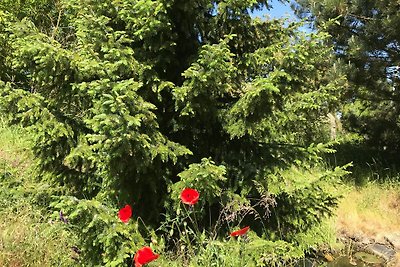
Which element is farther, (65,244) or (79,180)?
(79,180)

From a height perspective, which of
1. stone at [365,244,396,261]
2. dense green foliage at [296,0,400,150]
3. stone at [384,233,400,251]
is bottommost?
stone at [365,244,396,261]

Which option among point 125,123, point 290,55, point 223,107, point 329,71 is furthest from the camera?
point 329,71

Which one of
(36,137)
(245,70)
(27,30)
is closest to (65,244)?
(36,137)

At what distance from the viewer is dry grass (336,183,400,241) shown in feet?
23.0

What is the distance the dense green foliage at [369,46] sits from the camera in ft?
24.4

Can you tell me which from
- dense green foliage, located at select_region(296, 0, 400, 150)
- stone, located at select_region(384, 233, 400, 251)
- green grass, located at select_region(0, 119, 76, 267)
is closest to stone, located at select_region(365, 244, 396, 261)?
stone, located at select_region(384, 233, 400, 251)

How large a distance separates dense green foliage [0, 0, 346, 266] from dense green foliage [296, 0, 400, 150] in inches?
145

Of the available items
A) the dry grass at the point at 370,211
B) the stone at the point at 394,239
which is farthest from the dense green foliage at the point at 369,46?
the stone at the point at 394,239

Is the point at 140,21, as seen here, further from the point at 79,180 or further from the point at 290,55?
the point at 79,180

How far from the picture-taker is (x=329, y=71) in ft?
24.8

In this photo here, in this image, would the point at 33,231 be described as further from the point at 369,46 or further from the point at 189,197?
the point at 369,46

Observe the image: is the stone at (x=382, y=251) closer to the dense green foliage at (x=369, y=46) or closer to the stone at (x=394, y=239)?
the stone at (x=394, y=239)

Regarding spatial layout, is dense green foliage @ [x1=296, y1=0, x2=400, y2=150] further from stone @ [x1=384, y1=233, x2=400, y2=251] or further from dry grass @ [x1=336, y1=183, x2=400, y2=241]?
stone @ [x1=384, y1=233, x2=400, y2=251]

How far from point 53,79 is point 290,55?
228 cm
